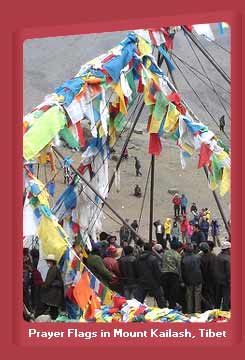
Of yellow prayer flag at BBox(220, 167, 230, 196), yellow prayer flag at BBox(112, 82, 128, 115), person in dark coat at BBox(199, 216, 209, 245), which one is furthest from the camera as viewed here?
person in dark coat at BBox(199, 216, 209, 245)

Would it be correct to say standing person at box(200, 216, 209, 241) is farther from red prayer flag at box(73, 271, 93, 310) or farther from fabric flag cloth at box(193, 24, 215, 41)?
red prayer flag at box(73, 271, 93, 310)

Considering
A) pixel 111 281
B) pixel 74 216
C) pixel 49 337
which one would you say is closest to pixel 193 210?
pixel 74 216

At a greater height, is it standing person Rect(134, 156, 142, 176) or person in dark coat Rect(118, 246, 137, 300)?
standing person Rect(134, 156, 142, 176)

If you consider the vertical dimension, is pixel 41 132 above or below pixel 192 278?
above

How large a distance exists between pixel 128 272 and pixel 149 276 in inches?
18.9

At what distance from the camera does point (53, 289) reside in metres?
12.4

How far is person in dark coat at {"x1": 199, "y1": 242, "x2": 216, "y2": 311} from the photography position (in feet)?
43.3

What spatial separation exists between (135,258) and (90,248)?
7.16 feet

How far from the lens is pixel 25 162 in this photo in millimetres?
13039

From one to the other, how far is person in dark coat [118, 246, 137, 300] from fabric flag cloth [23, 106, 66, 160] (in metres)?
2.30

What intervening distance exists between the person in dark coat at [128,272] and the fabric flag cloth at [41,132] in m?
2.30

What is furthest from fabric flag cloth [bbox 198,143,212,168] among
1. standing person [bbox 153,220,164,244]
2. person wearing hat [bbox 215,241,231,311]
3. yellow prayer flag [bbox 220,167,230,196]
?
standing person [bbox 153,220,164,244]

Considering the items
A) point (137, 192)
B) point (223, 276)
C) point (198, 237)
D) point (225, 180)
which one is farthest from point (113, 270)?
point (137, 192)

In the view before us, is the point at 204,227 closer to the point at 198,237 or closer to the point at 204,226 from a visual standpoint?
the point at 204,226
